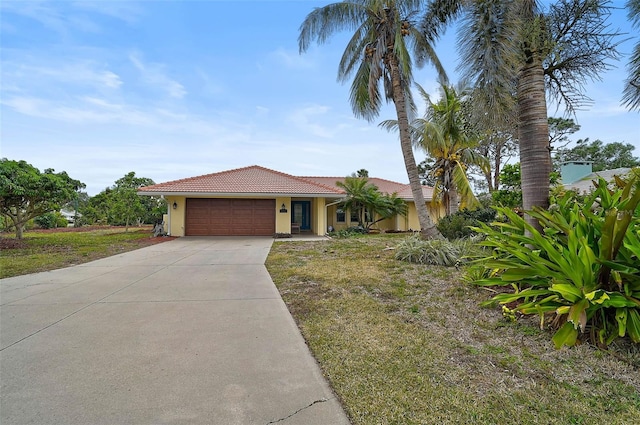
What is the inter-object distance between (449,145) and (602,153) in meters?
24.7

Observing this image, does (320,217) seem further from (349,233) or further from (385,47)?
(385,47)

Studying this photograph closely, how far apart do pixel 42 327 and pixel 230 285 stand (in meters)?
2.84

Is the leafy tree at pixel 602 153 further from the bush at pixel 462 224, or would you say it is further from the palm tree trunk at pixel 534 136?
the palm tree trunk at pixel 534 136

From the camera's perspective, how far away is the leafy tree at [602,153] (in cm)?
2706

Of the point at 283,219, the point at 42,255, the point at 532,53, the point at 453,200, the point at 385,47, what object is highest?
the point at 385,47

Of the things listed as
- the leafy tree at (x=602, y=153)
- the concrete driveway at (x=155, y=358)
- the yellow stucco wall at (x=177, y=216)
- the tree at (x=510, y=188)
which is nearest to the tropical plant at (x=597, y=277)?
the concrete driveway at (x=155, y=358)

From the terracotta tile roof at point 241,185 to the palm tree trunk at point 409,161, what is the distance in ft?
21.8

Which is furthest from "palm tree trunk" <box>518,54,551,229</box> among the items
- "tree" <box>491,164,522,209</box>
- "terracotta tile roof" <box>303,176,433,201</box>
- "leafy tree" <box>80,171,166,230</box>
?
"leafy tree" <box>80,171,166,230</box>

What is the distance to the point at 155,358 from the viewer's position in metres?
3.00

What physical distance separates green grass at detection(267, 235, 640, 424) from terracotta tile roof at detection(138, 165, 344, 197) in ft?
38.3

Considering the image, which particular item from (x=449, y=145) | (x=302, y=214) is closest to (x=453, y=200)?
(x=449, y=145)

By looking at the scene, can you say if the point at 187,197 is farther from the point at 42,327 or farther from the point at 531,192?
the point at 531,192

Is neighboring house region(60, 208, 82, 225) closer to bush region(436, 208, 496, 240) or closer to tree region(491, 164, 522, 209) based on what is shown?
bush region(436, 208, 496, 240)

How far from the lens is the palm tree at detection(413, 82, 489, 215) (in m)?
13.9
